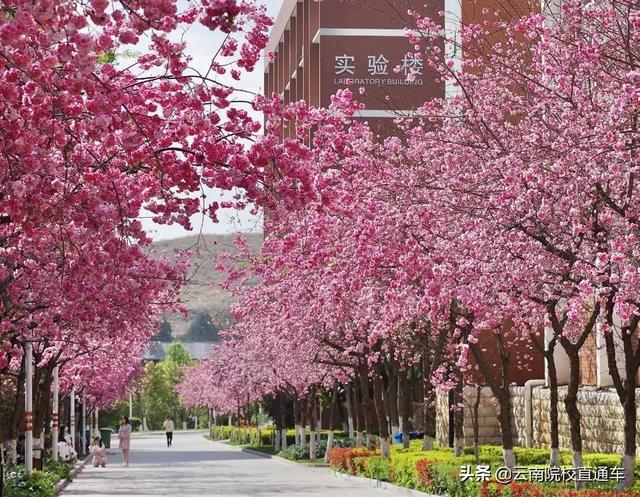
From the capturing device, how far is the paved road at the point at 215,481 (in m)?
31.0

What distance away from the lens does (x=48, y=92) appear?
991cm

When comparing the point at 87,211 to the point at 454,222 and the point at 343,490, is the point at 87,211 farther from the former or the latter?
the point at 343,490

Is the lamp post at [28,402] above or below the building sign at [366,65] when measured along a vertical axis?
below

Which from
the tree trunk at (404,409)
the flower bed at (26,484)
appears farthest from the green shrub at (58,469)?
the tree trunk at (404,409)

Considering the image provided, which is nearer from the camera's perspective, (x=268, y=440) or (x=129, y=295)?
(x=129, y=295)

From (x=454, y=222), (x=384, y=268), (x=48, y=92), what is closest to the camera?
(x=48, y=92)

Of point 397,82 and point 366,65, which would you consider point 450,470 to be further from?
point 366,65

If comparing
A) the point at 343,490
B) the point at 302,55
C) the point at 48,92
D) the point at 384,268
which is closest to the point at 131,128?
the point at 48,92

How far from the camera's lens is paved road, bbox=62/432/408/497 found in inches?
1221

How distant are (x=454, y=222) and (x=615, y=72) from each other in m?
4.87

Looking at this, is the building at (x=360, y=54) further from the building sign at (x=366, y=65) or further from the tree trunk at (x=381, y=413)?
the tree trunk at (x=381, y=413)

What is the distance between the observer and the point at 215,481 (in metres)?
37.1

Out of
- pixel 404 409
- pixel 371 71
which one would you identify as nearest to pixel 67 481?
pixel 404 409

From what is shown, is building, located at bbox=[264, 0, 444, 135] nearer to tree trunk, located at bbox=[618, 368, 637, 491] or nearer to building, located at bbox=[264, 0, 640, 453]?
building, located at bbox=[264, 0, 640, 453]
